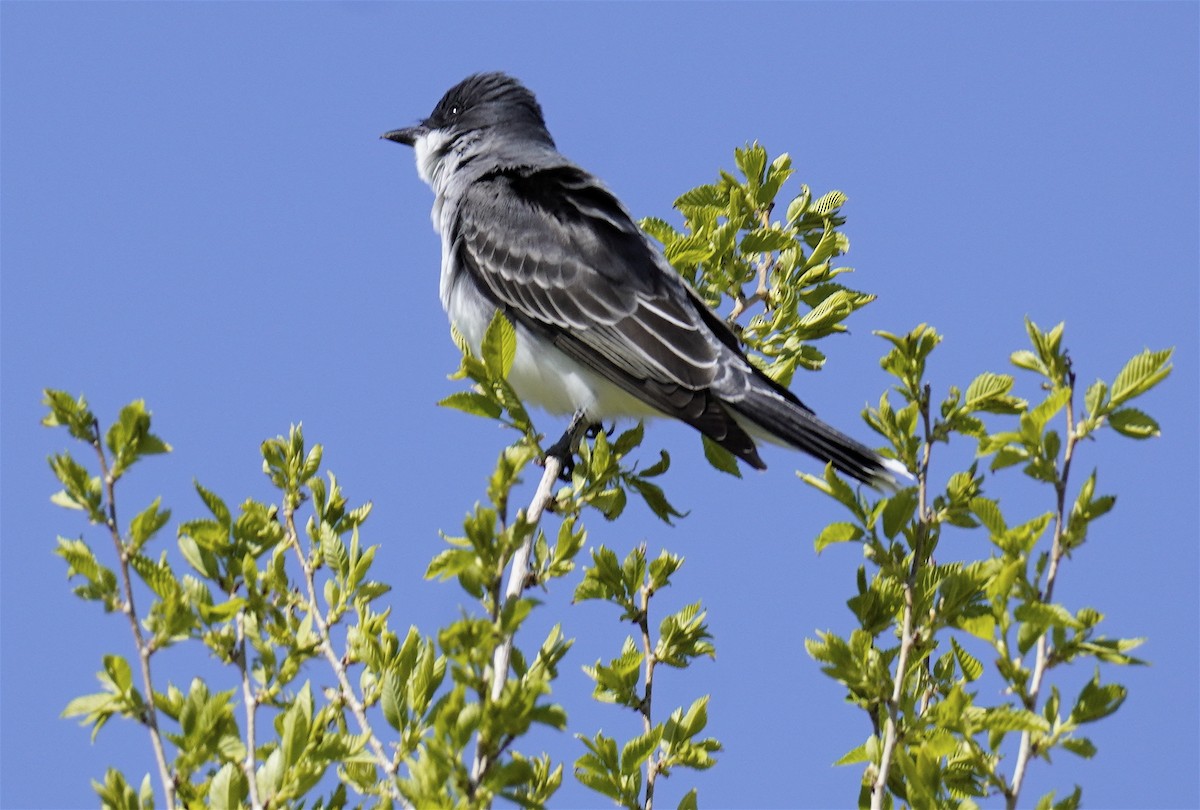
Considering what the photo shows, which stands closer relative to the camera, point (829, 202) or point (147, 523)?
point (147, 523)

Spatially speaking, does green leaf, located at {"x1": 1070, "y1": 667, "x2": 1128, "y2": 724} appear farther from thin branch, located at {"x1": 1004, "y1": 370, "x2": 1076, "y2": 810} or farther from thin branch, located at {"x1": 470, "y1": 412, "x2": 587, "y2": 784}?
thin branch, located at {"x1": 470, "y1": 412, "x2": 587, "y2": 784}

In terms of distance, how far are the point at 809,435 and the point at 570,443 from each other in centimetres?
105

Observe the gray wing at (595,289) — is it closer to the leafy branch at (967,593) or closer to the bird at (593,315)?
the bird at (593,315)

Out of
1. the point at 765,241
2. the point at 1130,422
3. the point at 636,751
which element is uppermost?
the point at 765,241

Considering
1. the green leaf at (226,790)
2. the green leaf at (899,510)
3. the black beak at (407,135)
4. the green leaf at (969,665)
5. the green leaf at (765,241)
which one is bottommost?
the green leaf at (226,790)

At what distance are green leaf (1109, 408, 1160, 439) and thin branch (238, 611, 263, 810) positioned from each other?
2.20 m

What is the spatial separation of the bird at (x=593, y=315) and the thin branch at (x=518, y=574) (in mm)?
498

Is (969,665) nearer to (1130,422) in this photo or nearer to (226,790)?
(1130,422)

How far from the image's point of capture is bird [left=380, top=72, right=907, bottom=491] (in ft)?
17.4

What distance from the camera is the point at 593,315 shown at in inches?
237

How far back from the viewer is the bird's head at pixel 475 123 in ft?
25.1

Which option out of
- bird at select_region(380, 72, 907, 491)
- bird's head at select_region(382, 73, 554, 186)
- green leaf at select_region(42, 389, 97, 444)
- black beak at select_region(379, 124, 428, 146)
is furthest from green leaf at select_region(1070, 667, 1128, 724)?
black beak at select_region(379, 124, 428, 146)

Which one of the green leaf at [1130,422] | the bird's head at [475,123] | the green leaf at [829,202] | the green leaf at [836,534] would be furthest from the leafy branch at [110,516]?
the bird's head at [475,123]

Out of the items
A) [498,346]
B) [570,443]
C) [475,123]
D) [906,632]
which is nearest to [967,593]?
[906,632]
